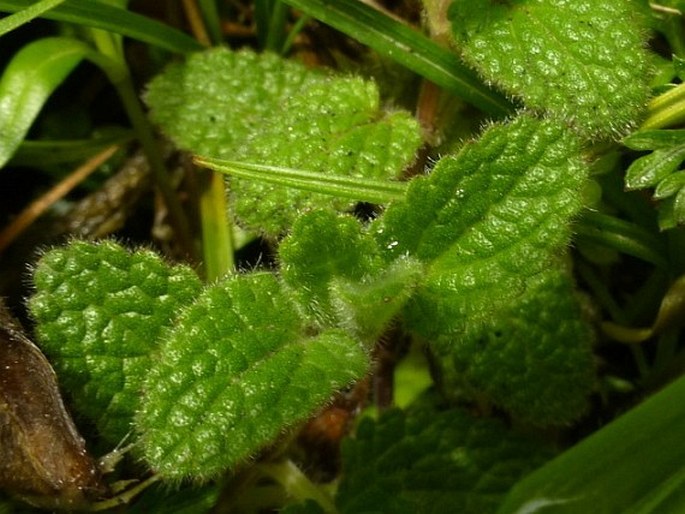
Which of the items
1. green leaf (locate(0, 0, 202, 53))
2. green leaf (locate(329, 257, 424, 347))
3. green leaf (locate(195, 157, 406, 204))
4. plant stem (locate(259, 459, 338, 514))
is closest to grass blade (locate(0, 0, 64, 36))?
green leaf (locate(0, 0, 202, 53))

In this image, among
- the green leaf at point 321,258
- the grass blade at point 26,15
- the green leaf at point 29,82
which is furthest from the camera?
the green leaf at point 29,82

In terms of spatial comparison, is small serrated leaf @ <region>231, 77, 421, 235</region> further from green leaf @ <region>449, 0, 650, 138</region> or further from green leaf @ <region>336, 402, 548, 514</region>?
green leaf @ <region>336, 402, 548, 514</region>

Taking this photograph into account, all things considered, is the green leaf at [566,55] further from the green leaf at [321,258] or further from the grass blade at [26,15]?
the grass blade at [26,15]

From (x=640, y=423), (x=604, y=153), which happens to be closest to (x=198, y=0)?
(x=604, y=153)

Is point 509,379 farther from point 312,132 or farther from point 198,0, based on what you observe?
point 198,0

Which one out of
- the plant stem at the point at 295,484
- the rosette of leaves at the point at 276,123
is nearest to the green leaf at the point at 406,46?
the rosette of leaves at the point at 276,123

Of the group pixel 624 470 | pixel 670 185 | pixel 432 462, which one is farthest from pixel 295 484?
pixel 670 185
